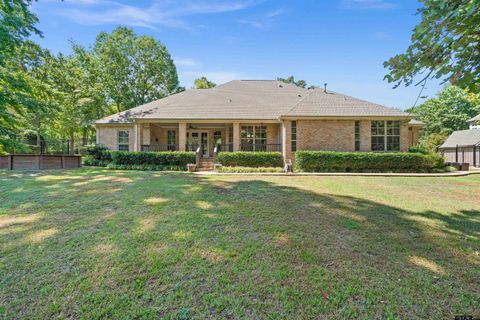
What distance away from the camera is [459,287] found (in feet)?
8.22

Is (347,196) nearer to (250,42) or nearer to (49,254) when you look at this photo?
(49,254)

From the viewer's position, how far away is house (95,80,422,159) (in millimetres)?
14852

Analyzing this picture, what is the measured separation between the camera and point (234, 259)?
120 inches

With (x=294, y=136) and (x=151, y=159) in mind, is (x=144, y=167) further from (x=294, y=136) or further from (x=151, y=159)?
(x=294, y=136)

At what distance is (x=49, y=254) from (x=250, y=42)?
16.6 metres

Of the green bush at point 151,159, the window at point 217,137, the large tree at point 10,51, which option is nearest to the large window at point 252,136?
the window at point 217,137

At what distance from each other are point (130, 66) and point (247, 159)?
79.1 ft

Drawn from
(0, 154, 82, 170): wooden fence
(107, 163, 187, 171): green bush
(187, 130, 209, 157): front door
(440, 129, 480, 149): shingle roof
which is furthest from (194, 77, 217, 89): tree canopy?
(440, 129, 480, 149): shingle roof

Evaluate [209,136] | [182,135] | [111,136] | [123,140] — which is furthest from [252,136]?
[111,136]

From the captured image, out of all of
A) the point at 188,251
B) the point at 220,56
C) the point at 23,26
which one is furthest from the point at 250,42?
the point at 188,251

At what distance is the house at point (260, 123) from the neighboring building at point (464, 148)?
11781mm

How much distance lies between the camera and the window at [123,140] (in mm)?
18250

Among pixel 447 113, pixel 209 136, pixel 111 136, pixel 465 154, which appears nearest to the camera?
pixel 111 136

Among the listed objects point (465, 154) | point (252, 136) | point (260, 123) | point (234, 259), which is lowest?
point (234, 259)
